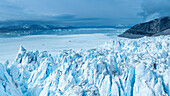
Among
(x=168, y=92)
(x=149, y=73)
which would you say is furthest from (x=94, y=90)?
(x=168, y=92)

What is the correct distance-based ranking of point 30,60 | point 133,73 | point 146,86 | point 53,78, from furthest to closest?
1. point 30,60
2. point 53,78
3. point 133,73
4. point 146,86

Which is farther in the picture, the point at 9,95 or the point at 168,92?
the point at 168,92

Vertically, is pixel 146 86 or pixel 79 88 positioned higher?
pixel 79 88

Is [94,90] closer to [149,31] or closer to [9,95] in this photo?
[9,95]

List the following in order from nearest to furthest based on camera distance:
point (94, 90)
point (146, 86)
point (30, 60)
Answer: point (94, 90) → point (146, 86) → point (30, 60)

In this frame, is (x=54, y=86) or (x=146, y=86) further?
(x=54, y=86)

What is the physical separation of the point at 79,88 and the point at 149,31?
5884 centimetres

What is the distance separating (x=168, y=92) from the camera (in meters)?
4.80

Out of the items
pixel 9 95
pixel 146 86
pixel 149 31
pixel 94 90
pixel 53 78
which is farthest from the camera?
pixel 149 31

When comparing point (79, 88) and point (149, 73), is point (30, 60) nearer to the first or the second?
point (79, 88)

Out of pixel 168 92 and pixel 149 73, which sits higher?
pixel 149 73

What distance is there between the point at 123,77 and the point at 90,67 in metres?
1.54

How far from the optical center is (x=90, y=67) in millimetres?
6137

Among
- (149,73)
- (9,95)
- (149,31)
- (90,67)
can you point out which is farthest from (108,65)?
(149,31)
